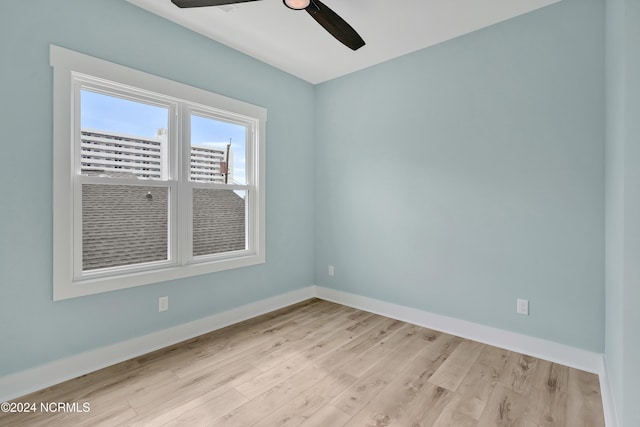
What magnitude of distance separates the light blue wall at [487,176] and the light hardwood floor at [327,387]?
0.47m

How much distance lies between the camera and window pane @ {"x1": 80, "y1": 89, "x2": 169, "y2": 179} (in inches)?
88.0

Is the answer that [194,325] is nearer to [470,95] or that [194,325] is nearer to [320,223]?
[320,223]

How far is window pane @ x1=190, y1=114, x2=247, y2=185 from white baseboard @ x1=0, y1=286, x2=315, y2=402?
1.36 m

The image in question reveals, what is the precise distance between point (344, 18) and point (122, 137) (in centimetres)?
206

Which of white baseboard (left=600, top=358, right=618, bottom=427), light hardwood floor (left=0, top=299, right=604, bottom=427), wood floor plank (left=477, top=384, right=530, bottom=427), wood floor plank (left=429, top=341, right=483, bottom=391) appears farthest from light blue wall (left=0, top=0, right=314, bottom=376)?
white baseboard (left=600, top=358, right=618, bottom=427)

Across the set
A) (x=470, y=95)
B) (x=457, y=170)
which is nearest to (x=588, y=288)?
(x=457, y=170)

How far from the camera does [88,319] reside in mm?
2172

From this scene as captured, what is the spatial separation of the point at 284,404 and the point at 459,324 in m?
1.81

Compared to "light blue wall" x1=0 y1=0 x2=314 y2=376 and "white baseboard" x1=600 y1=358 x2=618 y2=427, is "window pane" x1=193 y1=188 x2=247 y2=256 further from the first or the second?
"white baseboard" x1=600 y1=358 x2=618 y2=427

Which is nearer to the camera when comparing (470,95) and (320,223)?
(470,95)

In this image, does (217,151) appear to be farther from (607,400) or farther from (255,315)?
(607,400)

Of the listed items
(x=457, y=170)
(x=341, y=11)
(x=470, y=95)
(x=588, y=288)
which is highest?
(x=341, y=11)

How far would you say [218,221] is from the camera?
10.0ft

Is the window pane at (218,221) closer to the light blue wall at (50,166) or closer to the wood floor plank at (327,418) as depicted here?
the light blue wall at (50,166)
